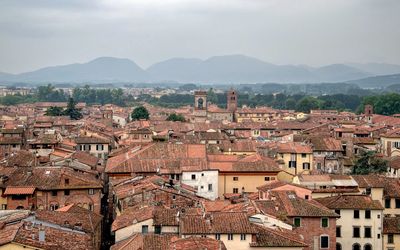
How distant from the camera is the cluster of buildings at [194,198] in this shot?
27531 millimetres

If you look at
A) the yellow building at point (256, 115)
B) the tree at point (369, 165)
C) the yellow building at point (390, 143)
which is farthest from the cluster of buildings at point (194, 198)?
the yellow building at point (256, 115)

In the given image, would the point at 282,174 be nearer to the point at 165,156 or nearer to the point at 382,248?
the point at 165,156

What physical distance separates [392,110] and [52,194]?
110m

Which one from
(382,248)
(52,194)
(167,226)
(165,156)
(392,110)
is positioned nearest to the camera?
(167,226)

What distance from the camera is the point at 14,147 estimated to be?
6056 cm

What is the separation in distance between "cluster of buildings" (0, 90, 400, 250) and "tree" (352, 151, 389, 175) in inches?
41.5

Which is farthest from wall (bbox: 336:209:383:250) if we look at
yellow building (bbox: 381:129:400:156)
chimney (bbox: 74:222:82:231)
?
yellow building (bbox: 381:129:400:156)

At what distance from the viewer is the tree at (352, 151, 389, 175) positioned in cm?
5581

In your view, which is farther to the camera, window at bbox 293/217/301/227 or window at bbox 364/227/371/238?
window at bbox 364/227/371/238

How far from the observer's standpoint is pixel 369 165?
2212 inches

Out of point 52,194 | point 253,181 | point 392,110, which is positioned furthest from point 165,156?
point 392,110

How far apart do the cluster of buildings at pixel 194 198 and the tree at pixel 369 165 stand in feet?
3.46

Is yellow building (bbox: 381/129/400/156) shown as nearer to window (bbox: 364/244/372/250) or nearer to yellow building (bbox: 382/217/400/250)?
yellow building (bbox: 382/217/400/250)

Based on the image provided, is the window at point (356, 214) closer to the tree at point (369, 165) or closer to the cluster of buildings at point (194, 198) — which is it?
the cluster of buildings at point (194, 198)
